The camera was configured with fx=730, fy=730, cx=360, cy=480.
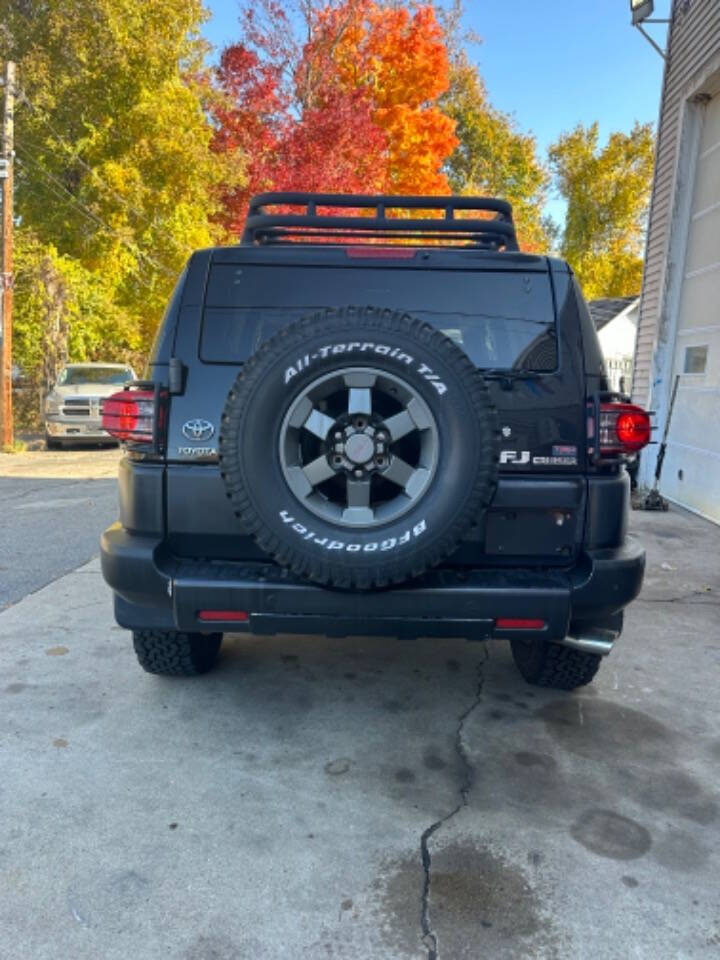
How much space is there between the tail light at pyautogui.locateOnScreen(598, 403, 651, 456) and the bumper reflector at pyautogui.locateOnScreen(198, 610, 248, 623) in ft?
4.74

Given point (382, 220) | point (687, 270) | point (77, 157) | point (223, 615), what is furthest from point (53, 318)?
point (223, 615)

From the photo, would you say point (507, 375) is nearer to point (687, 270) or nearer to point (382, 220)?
point (382, 220)

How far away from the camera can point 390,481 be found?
2.51 metres

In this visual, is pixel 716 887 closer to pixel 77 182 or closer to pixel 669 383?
pixel 669 383

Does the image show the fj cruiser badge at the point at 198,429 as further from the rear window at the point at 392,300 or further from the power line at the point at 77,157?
the power line at the point at 77,157

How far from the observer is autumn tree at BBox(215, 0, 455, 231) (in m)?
14.5

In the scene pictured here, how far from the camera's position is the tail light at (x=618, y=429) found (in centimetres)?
271

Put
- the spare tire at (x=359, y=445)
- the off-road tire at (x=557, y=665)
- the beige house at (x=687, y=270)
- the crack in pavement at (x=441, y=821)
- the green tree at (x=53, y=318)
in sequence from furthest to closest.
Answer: the green tree at (x=53, y=318) → the beige house at (x=687, y=270) → the off-road tire at (x=557, y=665) → the spare tire at (x=359, y=445) → the crack in pavement at (x=441, y=821)

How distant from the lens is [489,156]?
30.2 m

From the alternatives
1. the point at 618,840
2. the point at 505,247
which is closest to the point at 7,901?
the point at 618,840

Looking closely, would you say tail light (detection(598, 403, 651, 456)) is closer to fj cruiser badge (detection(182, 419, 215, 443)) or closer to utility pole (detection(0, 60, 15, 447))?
fj cruiser badge (detection(182, 419, 215, 443))

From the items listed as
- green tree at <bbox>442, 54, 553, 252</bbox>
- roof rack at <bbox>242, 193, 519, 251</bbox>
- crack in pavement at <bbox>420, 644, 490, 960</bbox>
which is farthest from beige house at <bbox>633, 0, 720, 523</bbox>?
green tree at <bbox>442, 54, 553, 252</bbox>

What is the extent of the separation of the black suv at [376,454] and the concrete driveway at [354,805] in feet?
1.84

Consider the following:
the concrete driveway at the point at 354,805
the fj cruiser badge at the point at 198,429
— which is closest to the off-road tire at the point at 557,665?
the concrete driveway at the point at 354,805
